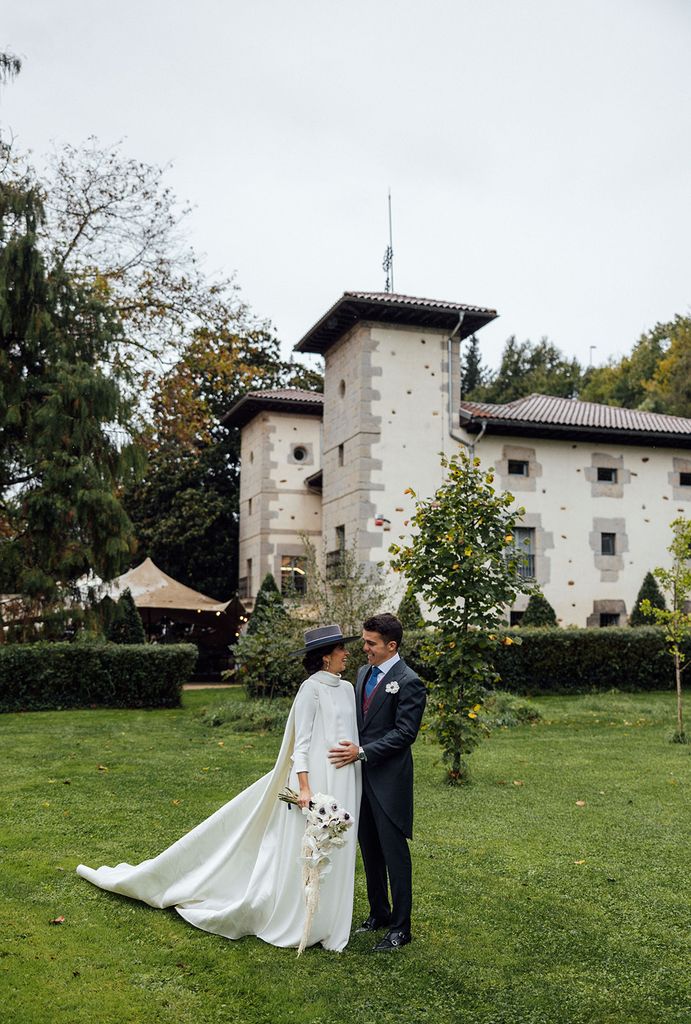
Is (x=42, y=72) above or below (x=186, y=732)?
above

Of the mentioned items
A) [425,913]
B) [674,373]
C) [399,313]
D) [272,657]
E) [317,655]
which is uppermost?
[674,373]

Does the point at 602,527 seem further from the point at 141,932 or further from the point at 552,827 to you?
the point at 141,932

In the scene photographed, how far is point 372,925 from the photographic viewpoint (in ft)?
17.9

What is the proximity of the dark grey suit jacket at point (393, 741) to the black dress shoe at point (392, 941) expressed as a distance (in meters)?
0.54

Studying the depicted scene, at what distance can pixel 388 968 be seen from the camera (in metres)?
4.85

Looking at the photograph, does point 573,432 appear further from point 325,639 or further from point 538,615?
point 325,639

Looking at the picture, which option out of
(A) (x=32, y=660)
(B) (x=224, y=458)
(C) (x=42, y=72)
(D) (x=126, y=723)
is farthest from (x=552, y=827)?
(B) (x=224, y=458)

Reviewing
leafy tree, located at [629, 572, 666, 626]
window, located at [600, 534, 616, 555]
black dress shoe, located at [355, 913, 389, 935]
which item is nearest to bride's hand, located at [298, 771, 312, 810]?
black dress shoe, located at [355, 913, 389, 935]

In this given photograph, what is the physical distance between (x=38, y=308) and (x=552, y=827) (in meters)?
14.3

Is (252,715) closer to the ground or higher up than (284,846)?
closer to the ground

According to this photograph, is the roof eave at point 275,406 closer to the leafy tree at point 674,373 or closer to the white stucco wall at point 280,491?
the white stucco wall at point 280,491

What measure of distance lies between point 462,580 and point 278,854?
5.69 meters

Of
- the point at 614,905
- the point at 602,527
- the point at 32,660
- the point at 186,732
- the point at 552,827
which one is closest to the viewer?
the point at 614,905

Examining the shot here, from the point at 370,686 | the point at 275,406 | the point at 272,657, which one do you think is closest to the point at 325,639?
the point at 370,686
